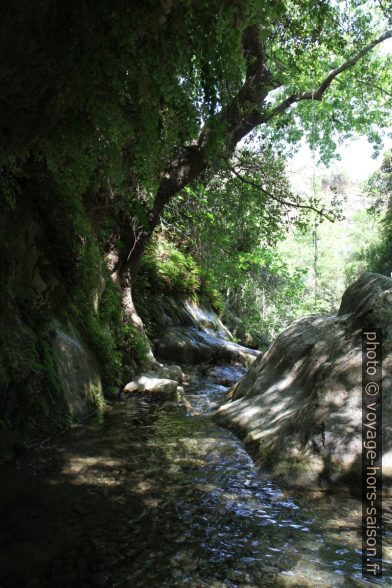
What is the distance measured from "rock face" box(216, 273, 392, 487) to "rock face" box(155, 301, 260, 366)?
16.5 ft

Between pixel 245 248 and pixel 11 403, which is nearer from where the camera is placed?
pixel 11 403

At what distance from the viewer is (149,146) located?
289 centimetres

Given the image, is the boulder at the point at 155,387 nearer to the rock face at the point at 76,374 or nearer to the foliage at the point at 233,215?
the rock face at the point at 76,374

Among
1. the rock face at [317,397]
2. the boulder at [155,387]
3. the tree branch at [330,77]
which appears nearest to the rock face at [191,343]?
the boulder at [155,387]

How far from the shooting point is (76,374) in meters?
6.08

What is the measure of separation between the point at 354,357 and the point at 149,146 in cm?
303

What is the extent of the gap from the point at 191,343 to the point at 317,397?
8.33 metres

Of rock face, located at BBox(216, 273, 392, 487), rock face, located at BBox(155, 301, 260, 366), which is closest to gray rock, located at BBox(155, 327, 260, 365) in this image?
rock face, located at BBox(155, 301, 260, 366)

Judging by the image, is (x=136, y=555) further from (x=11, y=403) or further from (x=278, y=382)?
(x=278, y=382)

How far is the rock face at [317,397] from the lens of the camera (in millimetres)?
3725

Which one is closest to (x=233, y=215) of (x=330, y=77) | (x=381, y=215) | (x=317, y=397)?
(x=330, y=77)

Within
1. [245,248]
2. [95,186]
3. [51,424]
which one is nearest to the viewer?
[95,186]

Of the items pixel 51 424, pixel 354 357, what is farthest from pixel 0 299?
pixel 354 357

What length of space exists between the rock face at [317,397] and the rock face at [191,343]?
503 cm
